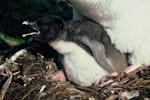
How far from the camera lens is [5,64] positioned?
16.4 ft

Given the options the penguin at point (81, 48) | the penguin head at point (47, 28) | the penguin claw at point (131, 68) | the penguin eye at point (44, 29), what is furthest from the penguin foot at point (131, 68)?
the penguin eye at point (44, 29)

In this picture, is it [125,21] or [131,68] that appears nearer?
[125,21]

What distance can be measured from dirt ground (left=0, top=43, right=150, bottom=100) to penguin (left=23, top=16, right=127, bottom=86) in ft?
0.38

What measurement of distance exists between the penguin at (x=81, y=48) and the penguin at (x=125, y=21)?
94mm

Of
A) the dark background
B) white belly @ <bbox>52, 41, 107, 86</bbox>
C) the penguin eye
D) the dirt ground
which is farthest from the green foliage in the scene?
the penguin eye

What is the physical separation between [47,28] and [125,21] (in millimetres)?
596

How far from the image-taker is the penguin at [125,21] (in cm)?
446

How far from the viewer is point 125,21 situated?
4.54 meters

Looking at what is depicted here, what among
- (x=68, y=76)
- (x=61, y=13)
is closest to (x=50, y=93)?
(x=68, y=76)

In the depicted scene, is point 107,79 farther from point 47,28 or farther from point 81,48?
point 47,28

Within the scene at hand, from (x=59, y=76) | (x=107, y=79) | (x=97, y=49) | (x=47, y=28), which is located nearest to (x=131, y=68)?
(x=107, y=79)

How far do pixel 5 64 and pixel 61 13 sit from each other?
228 cm

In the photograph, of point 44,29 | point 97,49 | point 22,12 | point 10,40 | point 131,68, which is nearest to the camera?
point 44,29

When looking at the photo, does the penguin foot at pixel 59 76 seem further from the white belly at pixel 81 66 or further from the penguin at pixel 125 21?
the penguin at pixel 125 21
